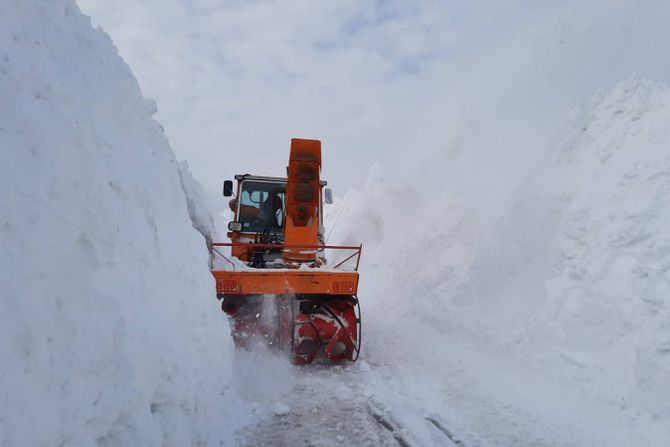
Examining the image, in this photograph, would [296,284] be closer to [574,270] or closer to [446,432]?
[446,432]

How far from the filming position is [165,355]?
11.8 ft

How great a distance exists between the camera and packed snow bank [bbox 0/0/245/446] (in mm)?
2324

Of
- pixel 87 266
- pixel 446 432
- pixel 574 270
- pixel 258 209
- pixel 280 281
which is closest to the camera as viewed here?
pixel 87 266

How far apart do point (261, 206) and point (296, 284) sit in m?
2.93

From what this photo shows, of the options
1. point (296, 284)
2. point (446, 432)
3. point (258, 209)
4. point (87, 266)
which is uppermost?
point (258, 209)

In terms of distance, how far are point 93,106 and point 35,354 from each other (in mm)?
2152

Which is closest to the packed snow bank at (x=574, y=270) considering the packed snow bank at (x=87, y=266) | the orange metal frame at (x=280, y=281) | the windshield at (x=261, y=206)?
the orange metal frame at (x=280, y=281)

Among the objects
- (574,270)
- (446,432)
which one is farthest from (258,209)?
(446,432)

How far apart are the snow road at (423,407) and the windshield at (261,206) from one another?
3.03m

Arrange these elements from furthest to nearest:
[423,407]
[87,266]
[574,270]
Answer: [574,270]
[423,407]
[87,266]

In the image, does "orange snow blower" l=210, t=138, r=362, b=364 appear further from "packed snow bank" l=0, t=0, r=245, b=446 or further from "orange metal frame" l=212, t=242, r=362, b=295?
"packed snow bank" l=0, t=0, r=245, b=446

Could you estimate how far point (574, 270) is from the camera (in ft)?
22.4

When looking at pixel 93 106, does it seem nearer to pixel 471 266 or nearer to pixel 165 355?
pixel 165 355

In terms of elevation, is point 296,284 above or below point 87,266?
below
